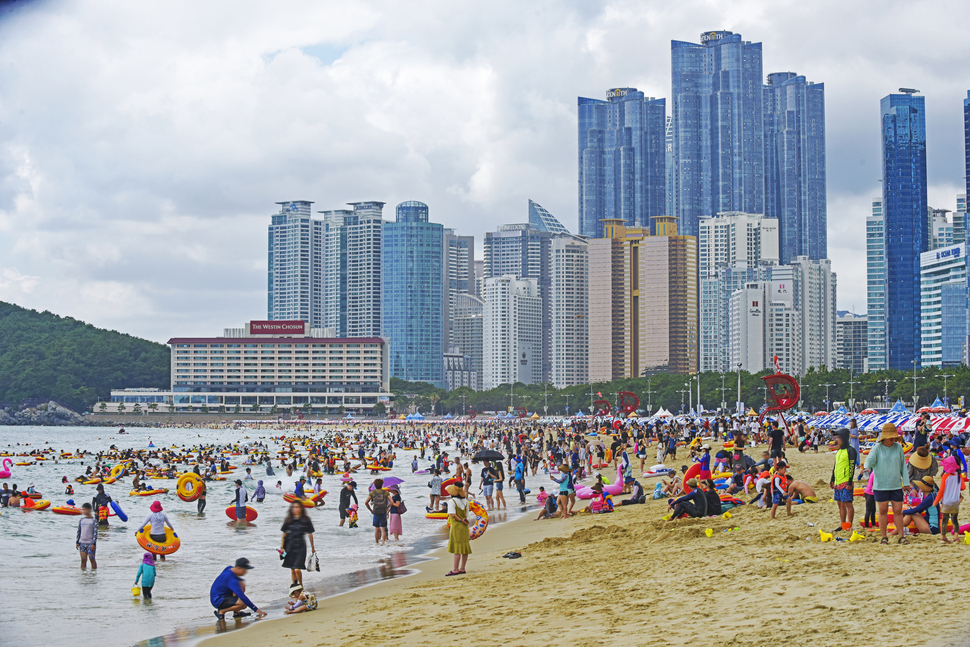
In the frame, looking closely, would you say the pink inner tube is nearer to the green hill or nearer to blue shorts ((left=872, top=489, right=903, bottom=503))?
blue shorts ((left=872, top=489, right=903, bottom=503))

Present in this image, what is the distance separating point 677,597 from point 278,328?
182280 millimetres

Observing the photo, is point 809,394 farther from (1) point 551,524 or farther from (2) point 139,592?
(2) point 139,592

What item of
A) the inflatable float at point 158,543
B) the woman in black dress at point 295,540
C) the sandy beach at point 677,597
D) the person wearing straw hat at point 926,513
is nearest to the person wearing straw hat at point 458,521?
the sandy beach at point 677,597

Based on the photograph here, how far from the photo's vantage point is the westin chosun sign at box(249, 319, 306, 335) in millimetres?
186500

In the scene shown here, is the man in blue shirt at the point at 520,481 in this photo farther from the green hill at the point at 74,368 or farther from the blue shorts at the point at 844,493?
the green hill at the point at 74,368

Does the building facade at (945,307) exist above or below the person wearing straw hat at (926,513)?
above

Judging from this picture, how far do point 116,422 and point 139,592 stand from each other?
167070 millimetres

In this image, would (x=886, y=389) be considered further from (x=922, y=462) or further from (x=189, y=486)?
(x=922, y=462)

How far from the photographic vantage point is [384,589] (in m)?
14.2

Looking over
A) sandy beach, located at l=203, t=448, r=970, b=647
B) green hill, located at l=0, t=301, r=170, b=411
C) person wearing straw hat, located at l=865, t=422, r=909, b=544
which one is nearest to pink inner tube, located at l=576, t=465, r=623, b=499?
sandy beach, located at l=203, t=448, r=970, b=647

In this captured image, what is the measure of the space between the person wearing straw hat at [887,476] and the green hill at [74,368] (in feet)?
604

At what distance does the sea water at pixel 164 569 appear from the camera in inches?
505

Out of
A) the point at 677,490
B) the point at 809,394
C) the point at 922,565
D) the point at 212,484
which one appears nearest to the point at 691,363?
the point at 809,394

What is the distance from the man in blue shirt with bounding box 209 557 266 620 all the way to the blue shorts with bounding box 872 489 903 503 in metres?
7.81
